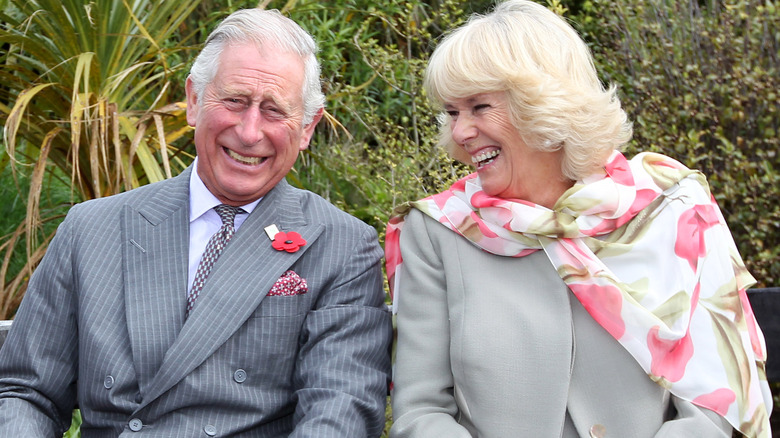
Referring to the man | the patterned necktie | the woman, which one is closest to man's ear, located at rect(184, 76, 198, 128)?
the man

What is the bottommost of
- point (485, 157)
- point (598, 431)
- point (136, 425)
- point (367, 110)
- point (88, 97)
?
point (367, 110)

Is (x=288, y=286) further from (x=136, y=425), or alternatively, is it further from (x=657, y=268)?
(x=657, y=268)

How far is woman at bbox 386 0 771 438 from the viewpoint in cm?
241

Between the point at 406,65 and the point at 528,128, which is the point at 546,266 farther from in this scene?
the point at 406,65

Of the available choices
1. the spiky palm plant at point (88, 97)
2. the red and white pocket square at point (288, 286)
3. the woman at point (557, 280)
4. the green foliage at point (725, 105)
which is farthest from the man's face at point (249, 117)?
the green foliage at point (725, 105)

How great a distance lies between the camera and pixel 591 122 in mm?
2555

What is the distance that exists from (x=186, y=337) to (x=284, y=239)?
1.25 ft

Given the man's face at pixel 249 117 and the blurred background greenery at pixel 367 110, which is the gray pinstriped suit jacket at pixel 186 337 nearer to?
the man's face at pixel 249 117

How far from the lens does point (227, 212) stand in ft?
8.62

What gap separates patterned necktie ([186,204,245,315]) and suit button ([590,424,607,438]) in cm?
110

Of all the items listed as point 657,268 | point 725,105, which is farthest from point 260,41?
point 725,105

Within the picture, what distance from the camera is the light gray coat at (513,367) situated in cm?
240

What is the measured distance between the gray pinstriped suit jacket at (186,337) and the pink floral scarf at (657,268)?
402mm

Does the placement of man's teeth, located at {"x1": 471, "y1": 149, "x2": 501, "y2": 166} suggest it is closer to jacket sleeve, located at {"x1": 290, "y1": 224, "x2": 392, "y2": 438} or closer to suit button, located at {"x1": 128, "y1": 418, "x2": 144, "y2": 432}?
jacket sleeve, located at {"x1": 290, "y1": 224, "x2": 392, "y2": 438}
